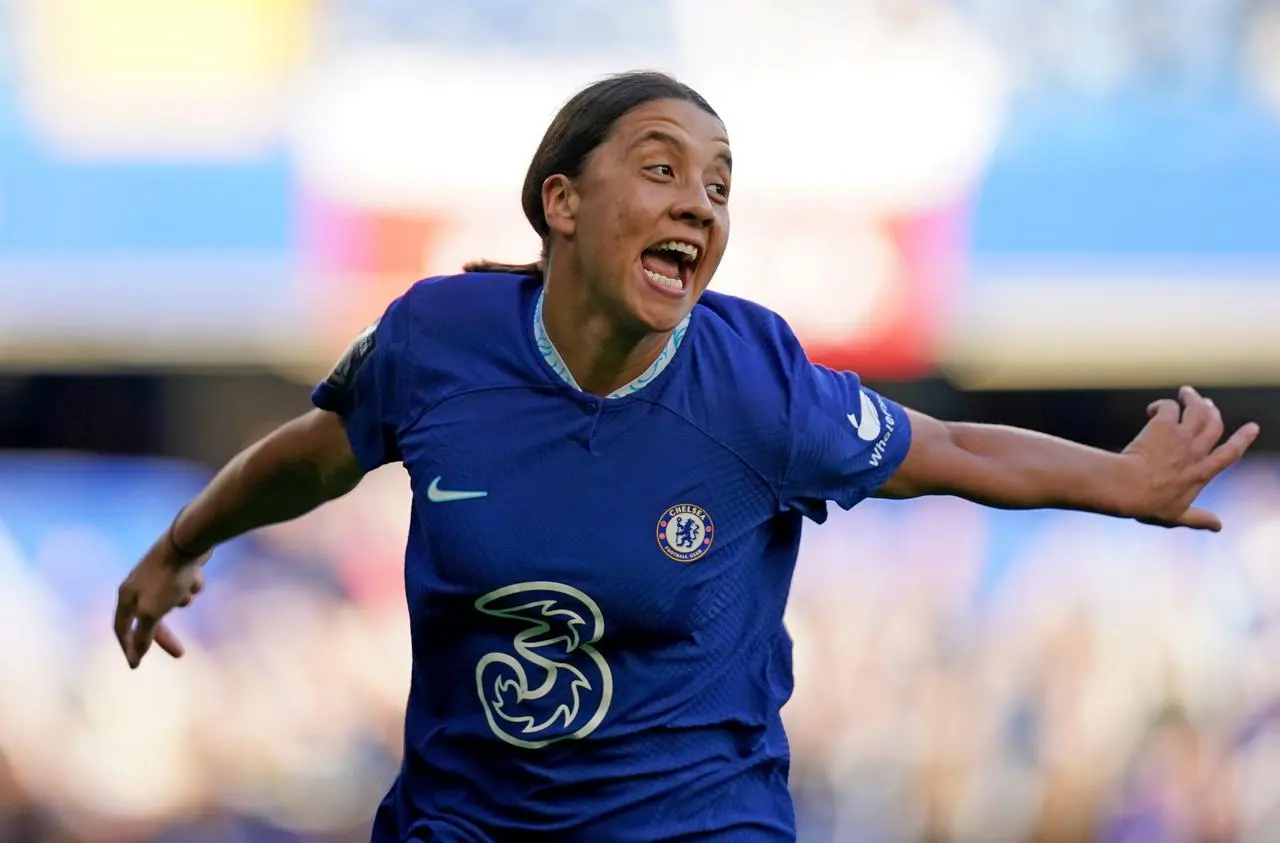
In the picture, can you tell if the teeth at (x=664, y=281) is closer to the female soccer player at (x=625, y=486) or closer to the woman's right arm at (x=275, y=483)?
the female soccer player at (x=625, y=486)

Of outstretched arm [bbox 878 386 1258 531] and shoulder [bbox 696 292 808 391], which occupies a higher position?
shoulder [bbox 696 292 808 391]

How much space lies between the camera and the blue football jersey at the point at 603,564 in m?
2.75

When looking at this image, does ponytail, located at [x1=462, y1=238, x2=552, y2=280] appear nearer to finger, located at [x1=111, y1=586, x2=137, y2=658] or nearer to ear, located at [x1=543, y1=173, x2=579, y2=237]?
ear, located at [x1=543, y1=173, x2=579, y2=237]

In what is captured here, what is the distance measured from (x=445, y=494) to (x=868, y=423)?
2.20 ft

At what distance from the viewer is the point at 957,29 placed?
6.05 m

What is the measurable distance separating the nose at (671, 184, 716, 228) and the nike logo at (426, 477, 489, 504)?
516 millimetres

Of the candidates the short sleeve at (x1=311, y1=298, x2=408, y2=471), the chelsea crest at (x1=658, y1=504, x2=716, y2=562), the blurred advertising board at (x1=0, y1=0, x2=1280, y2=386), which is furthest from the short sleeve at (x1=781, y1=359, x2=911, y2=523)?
the blurred advertising board at (x1=0, y1=0, x2=1280, y2=386)

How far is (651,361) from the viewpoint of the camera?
2869mm

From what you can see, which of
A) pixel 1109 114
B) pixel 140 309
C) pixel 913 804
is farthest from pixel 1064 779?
pixel 140 309

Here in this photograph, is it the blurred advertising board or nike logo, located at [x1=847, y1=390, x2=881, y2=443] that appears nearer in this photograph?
nike logo, located at [x1=847, y1=390, x2=881, y2=443]

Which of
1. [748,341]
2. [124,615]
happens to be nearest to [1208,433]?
[748,341]

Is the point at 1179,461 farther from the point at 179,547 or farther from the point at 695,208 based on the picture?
the point at 179,547

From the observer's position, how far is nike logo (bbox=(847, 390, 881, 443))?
288 centimetres

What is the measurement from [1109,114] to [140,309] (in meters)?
3.26
